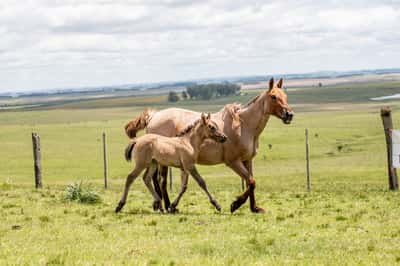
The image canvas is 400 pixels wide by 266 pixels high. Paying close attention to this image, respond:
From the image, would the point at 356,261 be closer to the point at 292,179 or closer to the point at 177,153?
the point at 177,153

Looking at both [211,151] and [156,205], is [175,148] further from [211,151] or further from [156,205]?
[156,205]

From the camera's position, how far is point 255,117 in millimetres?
14742

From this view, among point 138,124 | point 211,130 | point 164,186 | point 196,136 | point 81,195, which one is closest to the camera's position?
point 211,130

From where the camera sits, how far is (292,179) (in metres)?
32.9

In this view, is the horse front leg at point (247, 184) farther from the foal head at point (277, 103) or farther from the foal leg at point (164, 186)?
the foal leg at point (164, 186)

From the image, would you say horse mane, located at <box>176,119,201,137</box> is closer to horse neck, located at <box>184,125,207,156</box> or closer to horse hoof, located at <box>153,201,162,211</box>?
horse neck, located at <box>184,125,207,156</box>

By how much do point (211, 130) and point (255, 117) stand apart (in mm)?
1277

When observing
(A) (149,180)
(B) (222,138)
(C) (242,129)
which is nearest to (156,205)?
(A) (149,180)

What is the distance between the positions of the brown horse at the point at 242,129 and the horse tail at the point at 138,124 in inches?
34.4

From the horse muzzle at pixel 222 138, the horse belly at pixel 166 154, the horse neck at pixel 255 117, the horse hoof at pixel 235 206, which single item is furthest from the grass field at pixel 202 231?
the horse neck at pixel 255 117

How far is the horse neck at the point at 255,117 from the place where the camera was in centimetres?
1475

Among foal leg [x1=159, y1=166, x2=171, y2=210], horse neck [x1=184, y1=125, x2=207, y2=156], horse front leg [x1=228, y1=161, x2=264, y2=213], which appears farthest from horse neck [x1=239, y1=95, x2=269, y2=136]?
foal leg [x1=159, y1=166, x2=171, y2=210]

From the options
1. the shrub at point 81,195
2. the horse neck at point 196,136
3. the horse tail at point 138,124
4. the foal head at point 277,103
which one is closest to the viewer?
the horse neck at point 196,136

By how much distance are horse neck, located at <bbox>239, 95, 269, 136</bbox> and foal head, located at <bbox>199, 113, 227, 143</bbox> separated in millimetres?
Answer: 960
